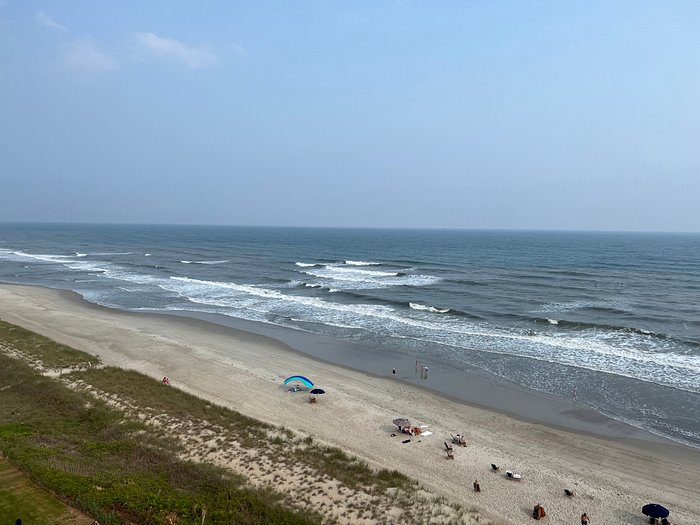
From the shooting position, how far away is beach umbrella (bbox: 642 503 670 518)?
15.4 m

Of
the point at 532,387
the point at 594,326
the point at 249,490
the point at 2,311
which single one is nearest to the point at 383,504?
the point at 249,490

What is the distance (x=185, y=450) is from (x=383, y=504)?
828cm

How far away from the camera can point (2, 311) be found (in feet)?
147

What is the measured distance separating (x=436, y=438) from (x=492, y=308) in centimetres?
3041

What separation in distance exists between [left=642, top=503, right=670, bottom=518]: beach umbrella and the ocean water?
340 inches

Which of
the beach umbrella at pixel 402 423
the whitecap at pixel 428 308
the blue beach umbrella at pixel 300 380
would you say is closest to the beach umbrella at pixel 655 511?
the beach umbrella at pixel 402 423

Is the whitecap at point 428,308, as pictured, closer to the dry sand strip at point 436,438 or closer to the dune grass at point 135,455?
the dry sand strip at point 436,438

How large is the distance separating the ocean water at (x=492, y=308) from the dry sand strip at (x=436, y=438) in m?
5.17

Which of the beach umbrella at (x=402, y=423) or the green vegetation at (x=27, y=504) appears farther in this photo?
the beach umbrella at (x=402, y=423)

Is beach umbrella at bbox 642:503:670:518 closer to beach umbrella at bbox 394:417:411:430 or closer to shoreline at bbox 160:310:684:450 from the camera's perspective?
shoreline at bbox 160:310:684:450

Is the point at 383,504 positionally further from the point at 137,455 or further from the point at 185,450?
the point at 137,455

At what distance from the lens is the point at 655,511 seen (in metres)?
15.4

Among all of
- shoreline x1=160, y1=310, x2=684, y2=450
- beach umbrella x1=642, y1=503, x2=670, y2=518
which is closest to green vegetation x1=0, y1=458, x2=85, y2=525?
beach umbrella x1=642, y1=503, x2=670, y2=518

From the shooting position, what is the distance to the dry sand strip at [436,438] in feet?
55.5
